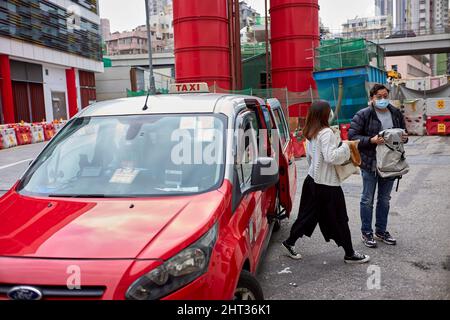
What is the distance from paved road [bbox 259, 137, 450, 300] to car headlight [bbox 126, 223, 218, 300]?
174 cm

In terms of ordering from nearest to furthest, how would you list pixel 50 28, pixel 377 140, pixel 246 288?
pixel 246 288 → pixel 377 140 → pixel 50 28

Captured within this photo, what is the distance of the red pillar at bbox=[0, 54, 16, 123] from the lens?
92.7 ft

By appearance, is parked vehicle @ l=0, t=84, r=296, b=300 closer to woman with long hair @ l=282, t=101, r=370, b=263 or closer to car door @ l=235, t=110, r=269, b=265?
car door @ l=235, t=110, r=269, b=265

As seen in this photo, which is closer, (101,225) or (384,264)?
(101,225)

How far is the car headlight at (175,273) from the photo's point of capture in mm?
2154

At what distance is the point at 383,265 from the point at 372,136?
1.42 metres

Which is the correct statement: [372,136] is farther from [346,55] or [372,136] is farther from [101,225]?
[346,55]

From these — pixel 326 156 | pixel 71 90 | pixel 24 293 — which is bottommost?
pixel 24 293

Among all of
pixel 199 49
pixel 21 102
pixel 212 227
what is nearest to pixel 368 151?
pixel 212 227

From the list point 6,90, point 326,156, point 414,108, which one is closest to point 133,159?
point 326,156

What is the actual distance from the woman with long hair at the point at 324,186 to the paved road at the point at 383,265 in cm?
32

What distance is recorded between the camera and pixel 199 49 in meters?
17.4

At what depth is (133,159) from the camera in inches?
129

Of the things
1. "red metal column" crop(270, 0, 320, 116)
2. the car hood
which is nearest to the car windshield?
the car hood
